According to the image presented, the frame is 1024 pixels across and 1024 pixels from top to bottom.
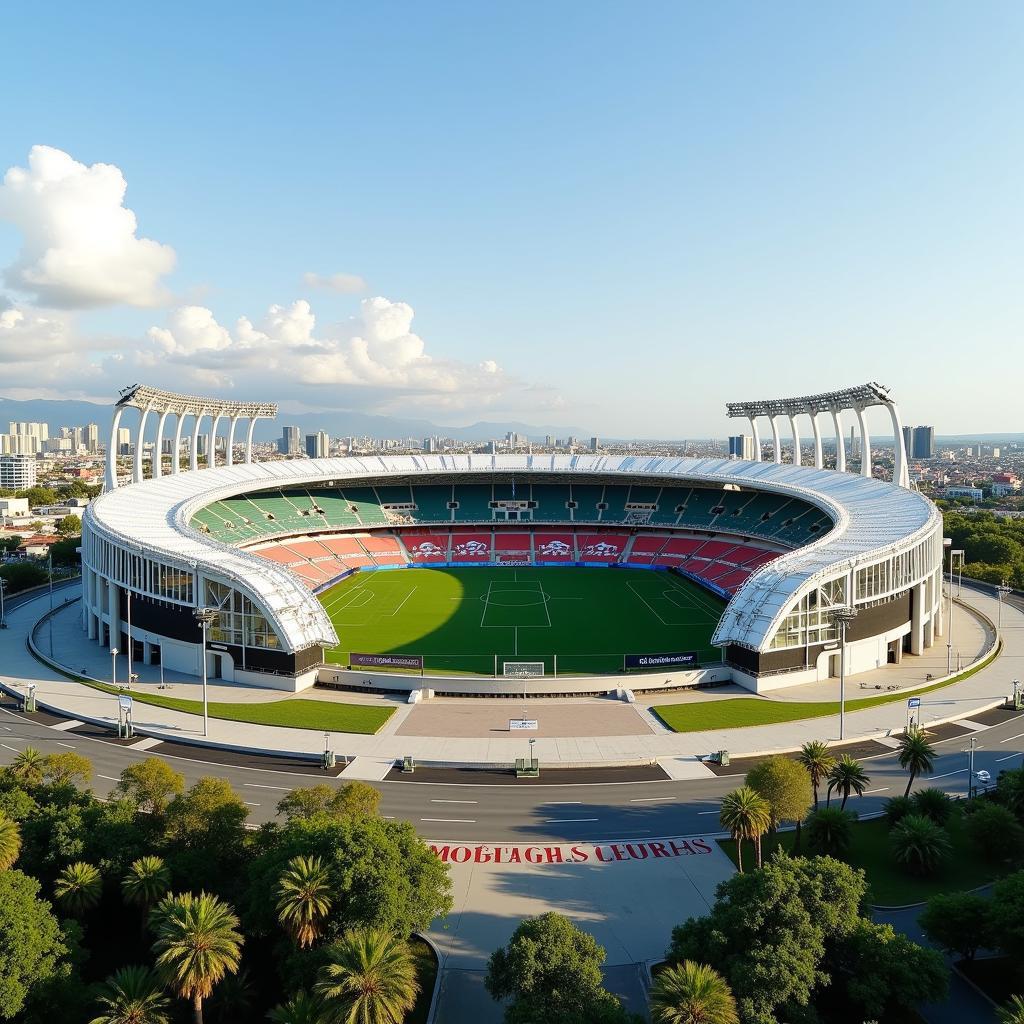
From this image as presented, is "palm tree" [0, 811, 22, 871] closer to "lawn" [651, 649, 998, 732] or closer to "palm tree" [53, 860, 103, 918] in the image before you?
"palm tree" [53, 860, 103, 918]

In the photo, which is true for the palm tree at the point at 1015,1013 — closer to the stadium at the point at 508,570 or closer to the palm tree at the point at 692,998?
the palm tree at the point at 692,998

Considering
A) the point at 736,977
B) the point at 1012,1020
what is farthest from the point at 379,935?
the point at 1012,1020

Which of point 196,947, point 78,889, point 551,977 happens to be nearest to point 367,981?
point 551,977

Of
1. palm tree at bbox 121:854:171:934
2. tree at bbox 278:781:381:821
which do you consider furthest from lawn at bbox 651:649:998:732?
palm tree at bbox 121:854:171:934

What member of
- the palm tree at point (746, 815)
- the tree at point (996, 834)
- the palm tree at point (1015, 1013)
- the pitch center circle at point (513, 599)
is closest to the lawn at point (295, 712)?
the palm tree at point (746, 815)

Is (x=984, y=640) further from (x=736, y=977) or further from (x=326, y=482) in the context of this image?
(x=326, y=482)

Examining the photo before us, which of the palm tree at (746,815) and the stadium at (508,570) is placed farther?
the stadium at (508,570)
